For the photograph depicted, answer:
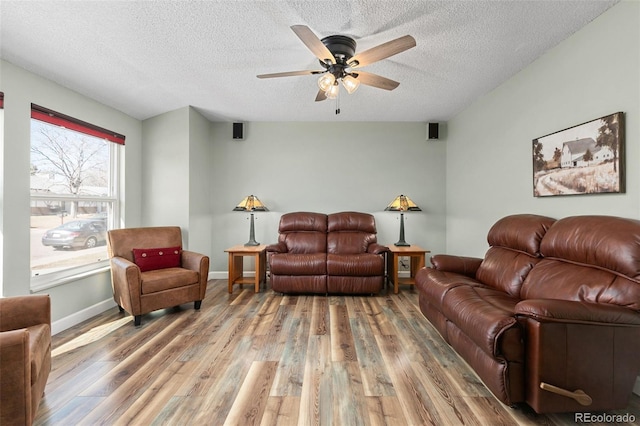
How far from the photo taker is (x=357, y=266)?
11.9 ft

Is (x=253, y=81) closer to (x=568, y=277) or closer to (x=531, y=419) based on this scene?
(x=568, y=277)

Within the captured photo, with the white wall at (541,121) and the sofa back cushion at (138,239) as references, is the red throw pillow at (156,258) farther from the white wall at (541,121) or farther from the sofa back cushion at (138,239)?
the white wall at (541,121)

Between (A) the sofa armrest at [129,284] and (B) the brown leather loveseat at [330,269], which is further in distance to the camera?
(B) the brown leather loveseat at [330,269]

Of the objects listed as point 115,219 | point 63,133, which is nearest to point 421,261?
point 115,219

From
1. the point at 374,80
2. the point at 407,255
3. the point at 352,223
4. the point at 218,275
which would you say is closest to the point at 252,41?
the point at 374,80

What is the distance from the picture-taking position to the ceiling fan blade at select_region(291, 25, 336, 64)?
1735 mm

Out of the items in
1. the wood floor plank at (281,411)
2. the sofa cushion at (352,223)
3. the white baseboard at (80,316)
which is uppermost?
the sofa cushion at (352,223)

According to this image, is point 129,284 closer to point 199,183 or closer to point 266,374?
point 266,374

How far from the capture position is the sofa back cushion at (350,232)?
4129mm

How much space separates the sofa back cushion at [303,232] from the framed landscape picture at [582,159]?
8.53ft

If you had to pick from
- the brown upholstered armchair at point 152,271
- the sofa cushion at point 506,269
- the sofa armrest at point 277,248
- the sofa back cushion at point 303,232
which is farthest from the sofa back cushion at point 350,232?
the brown upholstered armchair at point 152,271

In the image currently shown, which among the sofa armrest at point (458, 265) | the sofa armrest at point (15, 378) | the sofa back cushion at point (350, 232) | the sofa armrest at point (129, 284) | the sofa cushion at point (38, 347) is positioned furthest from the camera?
the sofa back cushion at point (350, 232)

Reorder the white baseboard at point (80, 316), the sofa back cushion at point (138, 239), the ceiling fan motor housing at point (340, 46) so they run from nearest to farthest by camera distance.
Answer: the ceiling fan motor housing at point (340, 46)
the white baseboard at point (80, 316)
the sofa back cushion at point (138, 239)

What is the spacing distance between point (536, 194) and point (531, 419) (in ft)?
6.19
